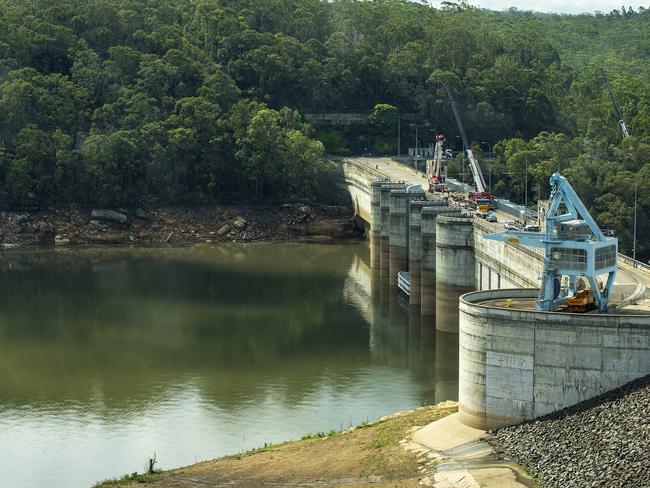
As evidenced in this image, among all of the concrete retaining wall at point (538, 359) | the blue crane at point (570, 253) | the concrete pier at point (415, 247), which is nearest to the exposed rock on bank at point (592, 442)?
the concrete retaining wall at point (538, 359)

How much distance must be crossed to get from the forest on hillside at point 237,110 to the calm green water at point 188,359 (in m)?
24.5

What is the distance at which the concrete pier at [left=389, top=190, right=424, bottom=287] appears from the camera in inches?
4656

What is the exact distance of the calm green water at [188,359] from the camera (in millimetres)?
66750

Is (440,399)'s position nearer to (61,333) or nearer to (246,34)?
(61,333)

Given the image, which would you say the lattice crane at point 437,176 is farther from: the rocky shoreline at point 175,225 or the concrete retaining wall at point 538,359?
the concrete retaining wall at point 538,359

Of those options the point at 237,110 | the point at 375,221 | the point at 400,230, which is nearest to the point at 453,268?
the point at 400,230

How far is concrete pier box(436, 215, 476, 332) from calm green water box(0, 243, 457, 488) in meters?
2.07

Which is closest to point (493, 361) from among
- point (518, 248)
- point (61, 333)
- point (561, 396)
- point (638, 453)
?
point (561, 396)

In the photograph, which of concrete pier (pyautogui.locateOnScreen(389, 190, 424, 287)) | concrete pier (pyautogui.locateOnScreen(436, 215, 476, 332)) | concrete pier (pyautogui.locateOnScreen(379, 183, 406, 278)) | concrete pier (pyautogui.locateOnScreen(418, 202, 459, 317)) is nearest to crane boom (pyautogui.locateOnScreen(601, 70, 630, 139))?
concrete pier (pyautogui.locateOnScreen(379, 183, 406, 278))

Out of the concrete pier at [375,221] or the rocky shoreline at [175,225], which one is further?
the rocky shoreline at [175,225]

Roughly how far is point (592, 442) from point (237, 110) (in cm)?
11371

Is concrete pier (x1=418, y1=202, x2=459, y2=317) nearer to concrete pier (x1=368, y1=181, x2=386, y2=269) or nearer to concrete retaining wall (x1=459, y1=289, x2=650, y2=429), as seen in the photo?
concrete pier (x1=368, y1=181, x2=386, y2=269)

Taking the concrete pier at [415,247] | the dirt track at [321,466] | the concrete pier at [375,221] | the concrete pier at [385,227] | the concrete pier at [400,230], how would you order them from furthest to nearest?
1. the concrete pier at [375,221]
2. the concrete pier at [385,227]
3. the concrete pier at [400,230]
4. the concrete pier at [415,247]
5. the dirt track at [321,466]

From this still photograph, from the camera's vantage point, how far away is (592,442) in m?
54.1
